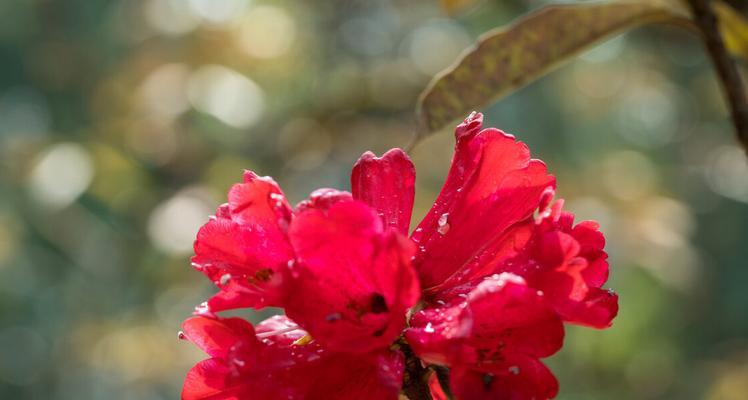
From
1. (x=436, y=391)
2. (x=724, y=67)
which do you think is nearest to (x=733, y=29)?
(x=724, y=67)

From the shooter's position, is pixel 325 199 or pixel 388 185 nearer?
pixel 325 199

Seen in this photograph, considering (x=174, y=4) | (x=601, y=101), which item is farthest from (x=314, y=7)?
(x=601, y=101)

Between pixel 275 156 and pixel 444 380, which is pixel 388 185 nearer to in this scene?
pixel 444 380

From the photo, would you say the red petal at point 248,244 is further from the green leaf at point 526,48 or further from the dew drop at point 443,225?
the green leaf at point 526,48

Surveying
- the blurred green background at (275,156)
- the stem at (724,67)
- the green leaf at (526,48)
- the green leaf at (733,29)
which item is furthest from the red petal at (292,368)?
the blurred green background at (275,156)

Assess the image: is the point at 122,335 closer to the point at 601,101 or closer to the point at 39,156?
the point at 39,156

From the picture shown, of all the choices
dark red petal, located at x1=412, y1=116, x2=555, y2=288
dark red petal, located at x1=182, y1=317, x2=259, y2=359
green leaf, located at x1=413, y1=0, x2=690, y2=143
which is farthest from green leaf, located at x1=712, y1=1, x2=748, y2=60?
dark red petal, located at x1=182, y1=317, x2=259, y2=359
